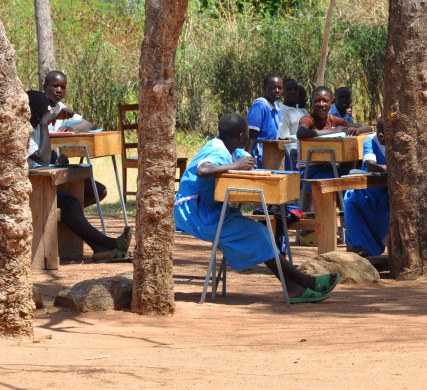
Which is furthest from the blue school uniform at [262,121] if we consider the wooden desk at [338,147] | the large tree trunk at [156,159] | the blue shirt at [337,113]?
the large tree trunk at [156,159]

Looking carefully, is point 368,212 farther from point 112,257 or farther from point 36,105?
point 36,105

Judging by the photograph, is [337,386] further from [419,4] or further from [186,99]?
[186,99]

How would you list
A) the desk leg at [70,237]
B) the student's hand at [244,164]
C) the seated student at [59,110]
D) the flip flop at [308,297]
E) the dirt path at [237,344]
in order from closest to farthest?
1. the dirt path at [237,344]
2. the student's hand at [244,164]
3. the flip flop at [308,297]
4. the desk leg at [70,237]
5. the seated student at [59,110]

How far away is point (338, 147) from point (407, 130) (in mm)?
1969

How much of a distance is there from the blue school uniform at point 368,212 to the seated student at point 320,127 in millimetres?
1047

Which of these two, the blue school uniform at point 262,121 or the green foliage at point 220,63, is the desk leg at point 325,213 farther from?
the green foliage at point 220,63

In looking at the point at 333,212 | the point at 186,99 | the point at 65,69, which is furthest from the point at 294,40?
the point at 333,212

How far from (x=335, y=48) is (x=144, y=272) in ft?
40.9

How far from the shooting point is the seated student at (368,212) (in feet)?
30.4

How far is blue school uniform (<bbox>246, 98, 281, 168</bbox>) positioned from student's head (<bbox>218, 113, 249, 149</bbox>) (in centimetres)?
391

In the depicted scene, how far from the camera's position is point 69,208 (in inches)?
354

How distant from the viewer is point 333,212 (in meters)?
8.76

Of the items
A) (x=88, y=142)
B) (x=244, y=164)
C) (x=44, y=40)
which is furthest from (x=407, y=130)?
(x=44, y=40)

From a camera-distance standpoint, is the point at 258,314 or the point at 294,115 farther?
the point at 294,115
